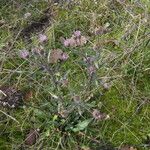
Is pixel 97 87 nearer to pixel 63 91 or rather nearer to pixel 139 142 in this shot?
pixel 63 91

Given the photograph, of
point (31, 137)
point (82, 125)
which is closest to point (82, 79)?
point (82, 125)

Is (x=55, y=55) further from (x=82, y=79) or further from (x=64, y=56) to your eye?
(x=82, y=79)

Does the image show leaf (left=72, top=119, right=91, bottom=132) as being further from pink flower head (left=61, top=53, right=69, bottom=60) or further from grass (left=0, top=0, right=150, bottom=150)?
pink flower head (left=61, top=53, right=69, bottom=60)

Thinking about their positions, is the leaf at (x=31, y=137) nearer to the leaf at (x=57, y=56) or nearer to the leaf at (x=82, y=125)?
the leaf at (x=82, y=125)

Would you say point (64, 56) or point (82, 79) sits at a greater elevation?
point (64, 56)

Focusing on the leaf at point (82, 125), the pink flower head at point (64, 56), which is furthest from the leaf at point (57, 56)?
the leaf at point (82, 125)

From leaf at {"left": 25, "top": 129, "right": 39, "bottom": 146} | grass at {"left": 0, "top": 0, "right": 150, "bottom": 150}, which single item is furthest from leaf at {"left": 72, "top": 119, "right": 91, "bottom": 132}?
leaf at {"left": 25, "top": 129, "right": 39, "bottom": 146}

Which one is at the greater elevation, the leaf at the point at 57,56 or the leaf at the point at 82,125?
the leaf at the point at 57,56

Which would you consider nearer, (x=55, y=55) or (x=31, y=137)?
(x=31, y=137)

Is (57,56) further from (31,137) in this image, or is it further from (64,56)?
(31,137)
